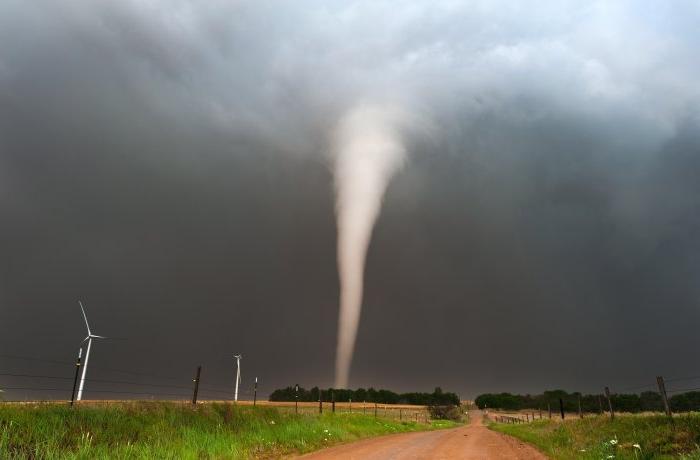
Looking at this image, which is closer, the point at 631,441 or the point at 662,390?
the point at 631,441

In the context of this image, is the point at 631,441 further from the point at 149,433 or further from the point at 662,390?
the point at 149,433

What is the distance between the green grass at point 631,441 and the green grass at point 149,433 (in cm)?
1297

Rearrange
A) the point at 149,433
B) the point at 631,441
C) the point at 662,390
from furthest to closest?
1. the point at 662,390
2. the point at 631,441
3. the point at 149,433

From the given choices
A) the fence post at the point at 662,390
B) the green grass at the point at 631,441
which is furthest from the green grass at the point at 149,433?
the fence post at the point at 662,390

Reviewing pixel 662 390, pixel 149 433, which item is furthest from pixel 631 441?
pixel 149 433

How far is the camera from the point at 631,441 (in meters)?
18.4

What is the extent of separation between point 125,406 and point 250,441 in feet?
20.1

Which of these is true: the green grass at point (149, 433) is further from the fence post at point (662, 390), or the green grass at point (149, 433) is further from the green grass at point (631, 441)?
the fence post at point (662, 390)

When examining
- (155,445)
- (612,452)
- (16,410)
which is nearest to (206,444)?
(155,445)

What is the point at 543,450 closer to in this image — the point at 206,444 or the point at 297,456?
the point at 297,456

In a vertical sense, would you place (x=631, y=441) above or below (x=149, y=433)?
below

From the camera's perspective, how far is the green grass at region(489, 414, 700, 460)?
49.1ft

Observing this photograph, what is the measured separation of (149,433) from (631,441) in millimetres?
19930

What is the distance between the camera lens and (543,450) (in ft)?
75.0
